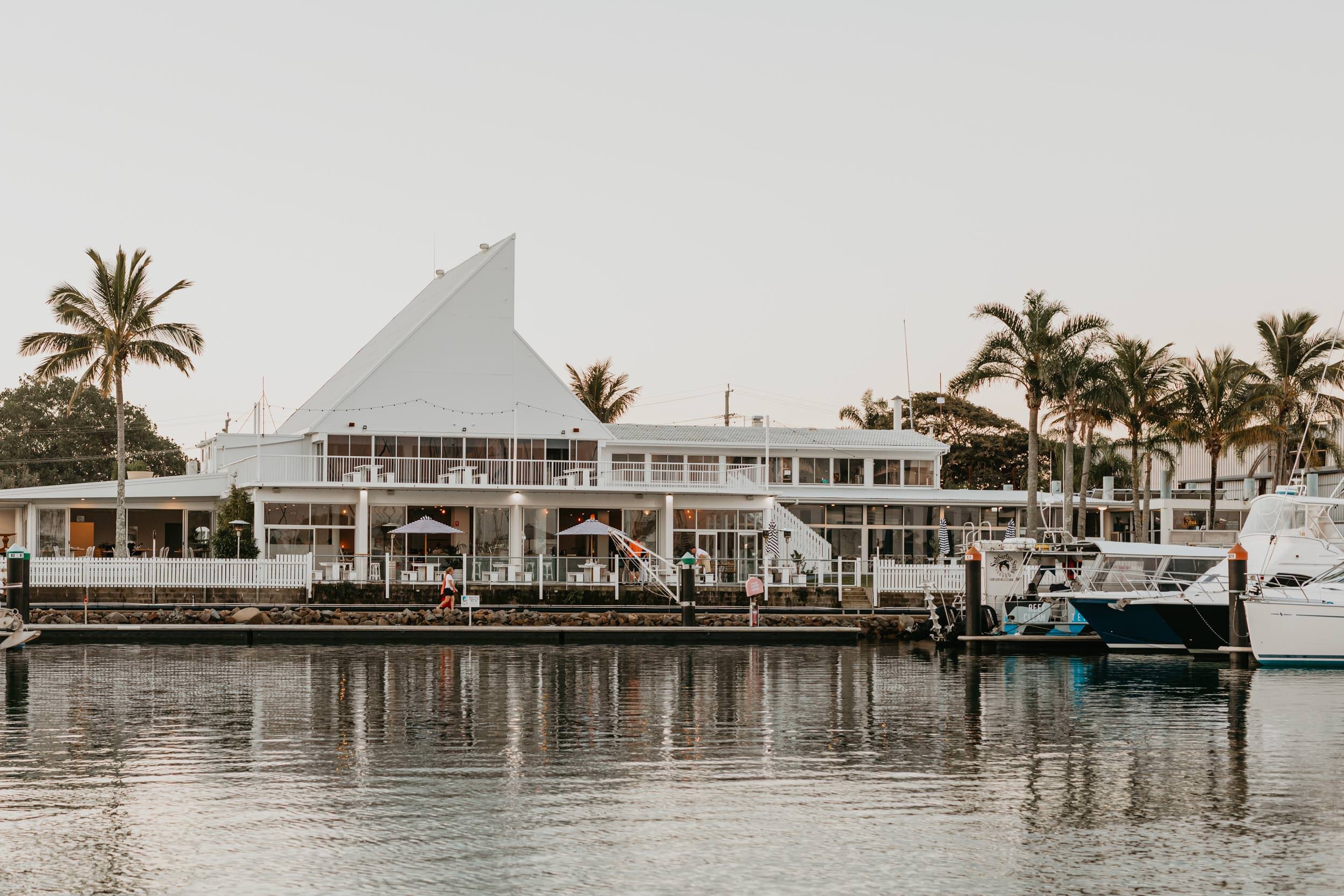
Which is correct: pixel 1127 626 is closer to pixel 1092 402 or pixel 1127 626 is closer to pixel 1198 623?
pixel 1198 623

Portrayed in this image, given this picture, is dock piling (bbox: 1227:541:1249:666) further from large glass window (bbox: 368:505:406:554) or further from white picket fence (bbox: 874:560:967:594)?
large glass window (bbox: 368:505:406:554)

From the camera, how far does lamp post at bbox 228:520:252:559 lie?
44344 millimetres

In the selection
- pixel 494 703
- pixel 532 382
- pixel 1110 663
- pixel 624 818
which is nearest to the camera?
pixel 624 818

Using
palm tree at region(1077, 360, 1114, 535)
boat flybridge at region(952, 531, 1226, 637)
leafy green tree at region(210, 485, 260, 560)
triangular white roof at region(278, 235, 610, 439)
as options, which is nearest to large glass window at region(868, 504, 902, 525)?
palm tree at region(1077, 360, 1114, 535)

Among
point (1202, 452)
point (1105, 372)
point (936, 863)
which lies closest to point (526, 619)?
point (1105, 372)

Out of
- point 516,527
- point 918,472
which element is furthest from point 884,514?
point 516,527

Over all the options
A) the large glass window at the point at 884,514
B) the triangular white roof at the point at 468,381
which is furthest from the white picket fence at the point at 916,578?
the large glass window at the point at 884,514

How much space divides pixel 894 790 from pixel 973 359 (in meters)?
35.9

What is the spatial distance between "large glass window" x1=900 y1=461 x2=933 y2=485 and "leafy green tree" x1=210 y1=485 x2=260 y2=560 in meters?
26.9

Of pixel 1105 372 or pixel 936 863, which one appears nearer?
pixel 936 863

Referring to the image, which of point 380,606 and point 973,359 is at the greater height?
point 973,359

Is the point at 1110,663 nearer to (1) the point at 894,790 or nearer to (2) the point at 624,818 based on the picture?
(1) the point at 894,790

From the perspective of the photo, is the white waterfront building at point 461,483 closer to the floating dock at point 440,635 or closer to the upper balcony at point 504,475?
the upper balcony at point 504,475

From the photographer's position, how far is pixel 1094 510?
65.5 m
